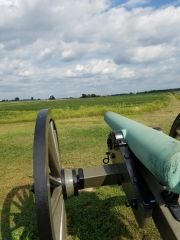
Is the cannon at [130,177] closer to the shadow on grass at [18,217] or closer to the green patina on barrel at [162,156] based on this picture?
the green patina on barrel at [162,156]

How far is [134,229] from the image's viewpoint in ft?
13.4

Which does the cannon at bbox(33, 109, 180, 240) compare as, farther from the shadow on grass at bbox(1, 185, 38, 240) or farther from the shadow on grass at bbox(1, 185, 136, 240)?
the shadow on grass at bbox(1, 185, 38, 240)

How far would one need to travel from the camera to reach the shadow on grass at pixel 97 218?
158 inches

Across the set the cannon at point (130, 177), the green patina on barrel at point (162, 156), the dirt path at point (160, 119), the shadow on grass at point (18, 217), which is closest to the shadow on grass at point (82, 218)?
the shadow on grass at point (18, 217)

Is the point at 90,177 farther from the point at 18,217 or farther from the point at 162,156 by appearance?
the point at 18,217

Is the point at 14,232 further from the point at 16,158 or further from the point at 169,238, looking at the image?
the point at 16,158

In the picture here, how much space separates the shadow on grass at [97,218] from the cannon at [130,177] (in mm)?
1289

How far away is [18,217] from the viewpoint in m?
4.73

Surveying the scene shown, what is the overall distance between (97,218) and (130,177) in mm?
2131

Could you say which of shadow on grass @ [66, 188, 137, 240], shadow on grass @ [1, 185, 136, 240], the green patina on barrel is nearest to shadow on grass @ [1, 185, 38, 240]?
shadow on grass @ [1, 185, 136, 240]

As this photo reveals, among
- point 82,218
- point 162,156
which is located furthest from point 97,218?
point 162,156


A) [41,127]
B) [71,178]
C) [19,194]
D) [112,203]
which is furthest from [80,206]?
[41,127]

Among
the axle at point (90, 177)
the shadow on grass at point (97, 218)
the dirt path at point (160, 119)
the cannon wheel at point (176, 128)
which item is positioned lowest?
the dirt path at point (160, 119)

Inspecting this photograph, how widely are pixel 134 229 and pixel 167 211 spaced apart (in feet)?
7.20
